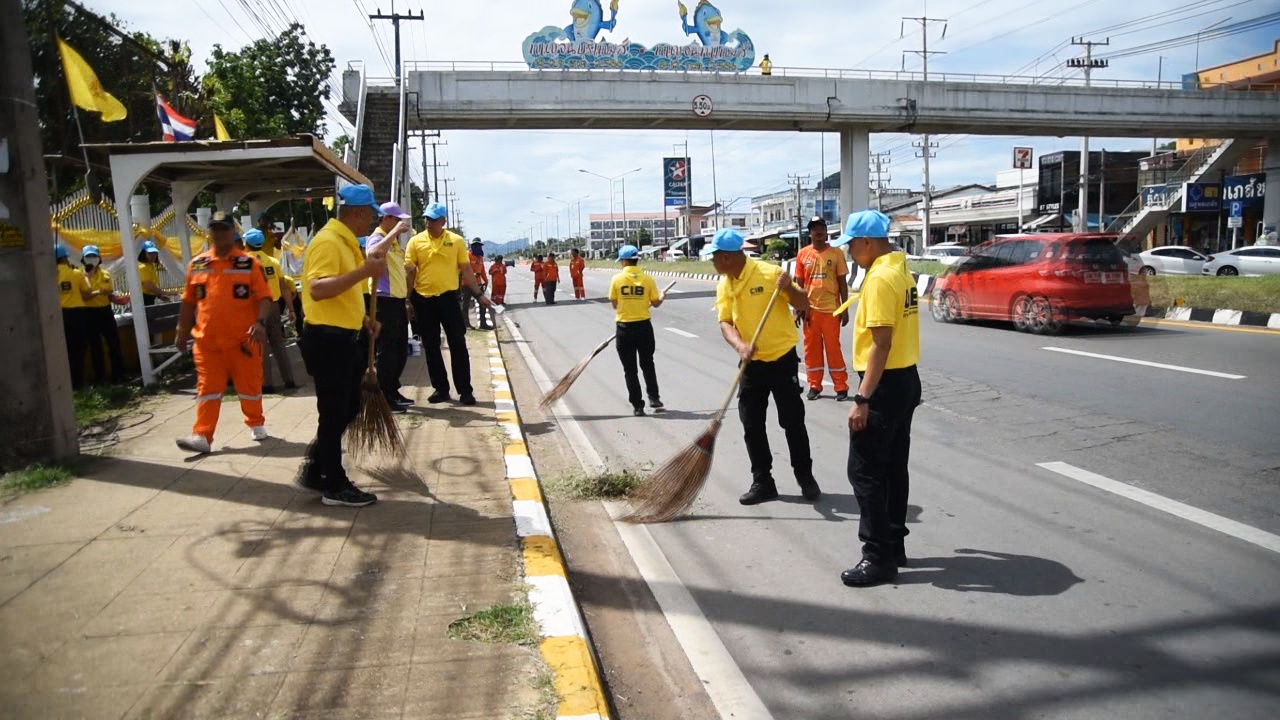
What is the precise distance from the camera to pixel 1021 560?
4.31m

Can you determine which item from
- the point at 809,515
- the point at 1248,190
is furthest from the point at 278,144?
the point at 1248,190

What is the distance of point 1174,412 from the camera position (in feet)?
23.9

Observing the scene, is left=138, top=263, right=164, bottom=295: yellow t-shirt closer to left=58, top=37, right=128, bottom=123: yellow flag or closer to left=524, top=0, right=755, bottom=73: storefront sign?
left=58, top=37, right=128, bottom=123: yellow flag

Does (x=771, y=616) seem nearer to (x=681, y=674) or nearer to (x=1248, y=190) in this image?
(x=681, y=674)

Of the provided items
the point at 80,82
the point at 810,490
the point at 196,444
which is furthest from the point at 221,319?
the point at 810,490

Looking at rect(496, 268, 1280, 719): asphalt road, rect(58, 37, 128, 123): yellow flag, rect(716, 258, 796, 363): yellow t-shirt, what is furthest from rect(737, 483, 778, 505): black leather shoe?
rect(58, 37, 128, 123): yellow flag

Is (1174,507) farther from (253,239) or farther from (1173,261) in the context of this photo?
(1173,261)

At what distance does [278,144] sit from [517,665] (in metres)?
7.14

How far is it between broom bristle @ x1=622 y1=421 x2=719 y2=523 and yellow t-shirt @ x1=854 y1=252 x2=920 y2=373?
3.97 feet

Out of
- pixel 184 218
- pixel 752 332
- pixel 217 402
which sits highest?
pixel 184 218

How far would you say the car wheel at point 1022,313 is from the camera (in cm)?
1323

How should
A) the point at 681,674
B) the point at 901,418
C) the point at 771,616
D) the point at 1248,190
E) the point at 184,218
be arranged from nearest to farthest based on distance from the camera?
1. the point at 681,674
2. the point at 771,616
3. the point at 901,418
4. the point at 184,218
5. the point at 1248,190

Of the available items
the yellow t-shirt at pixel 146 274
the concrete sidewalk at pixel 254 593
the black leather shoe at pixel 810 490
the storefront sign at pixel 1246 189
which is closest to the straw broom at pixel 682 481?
the black leather shoe at pixel 810 490

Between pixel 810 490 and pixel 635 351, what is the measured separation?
3434mm
